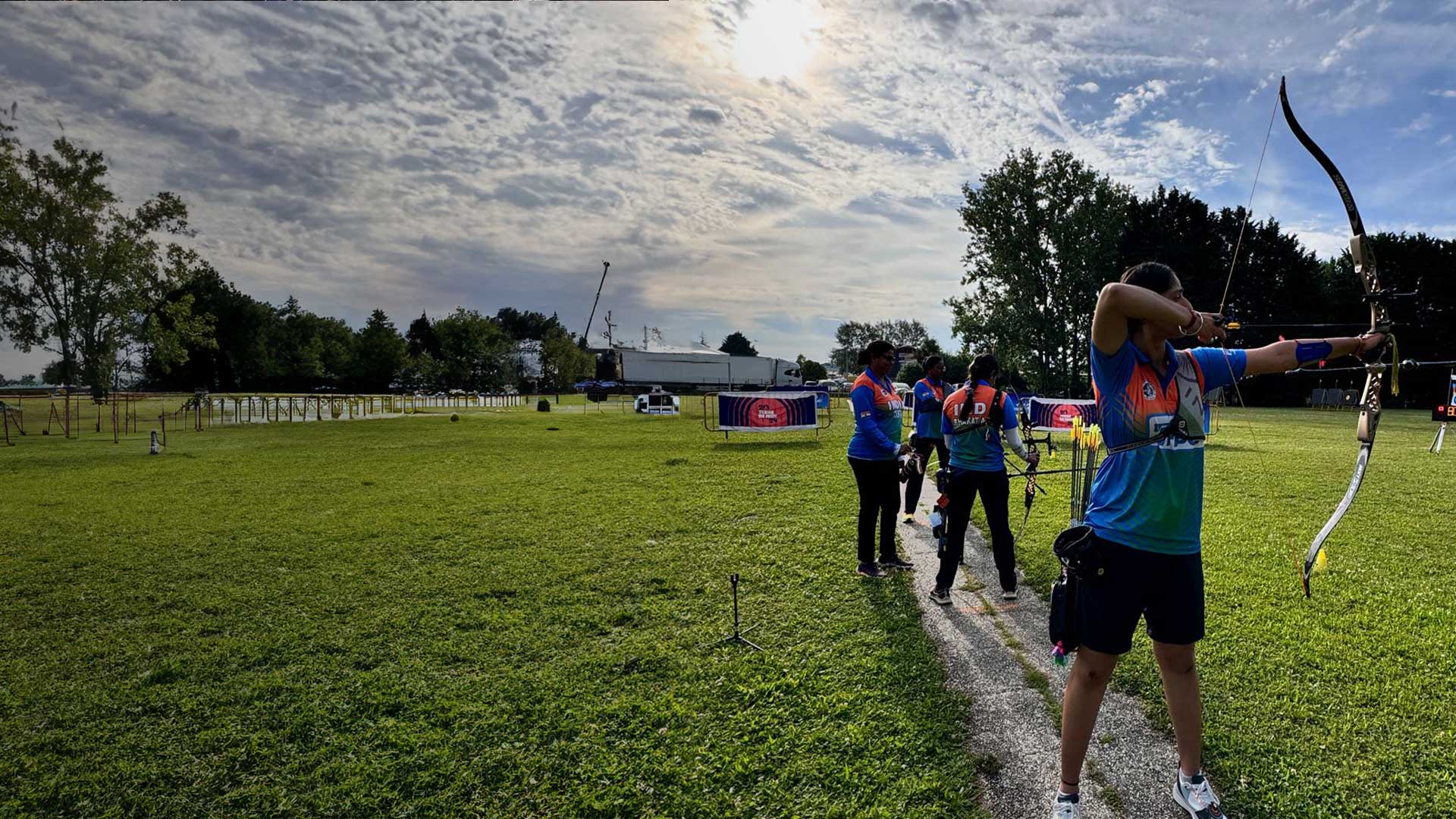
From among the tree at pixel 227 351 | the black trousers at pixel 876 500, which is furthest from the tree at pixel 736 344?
the black trousers at pixel 876 500

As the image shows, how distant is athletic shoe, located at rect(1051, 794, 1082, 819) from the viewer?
2635 mm

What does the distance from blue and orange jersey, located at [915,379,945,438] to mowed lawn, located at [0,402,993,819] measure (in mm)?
1681

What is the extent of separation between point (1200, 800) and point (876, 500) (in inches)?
137

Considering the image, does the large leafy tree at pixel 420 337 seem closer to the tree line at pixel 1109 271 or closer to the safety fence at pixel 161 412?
the safety fence at pixel 161 412

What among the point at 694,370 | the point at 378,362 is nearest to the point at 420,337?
the point at 378,362

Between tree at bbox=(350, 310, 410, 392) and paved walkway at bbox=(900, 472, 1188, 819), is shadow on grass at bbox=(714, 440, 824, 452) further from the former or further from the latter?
tree at bbox=(350, 310, 410, 392)

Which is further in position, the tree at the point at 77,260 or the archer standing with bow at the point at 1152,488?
the tree at the point at 77,260

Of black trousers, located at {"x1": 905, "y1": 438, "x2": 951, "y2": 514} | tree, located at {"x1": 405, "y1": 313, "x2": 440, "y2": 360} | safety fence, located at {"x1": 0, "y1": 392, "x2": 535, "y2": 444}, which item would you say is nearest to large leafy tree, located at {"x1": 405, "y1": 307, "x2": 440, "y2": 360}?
tree, located at {"x1": 405, "y1": 313, "x2": 440, "y2": 360}

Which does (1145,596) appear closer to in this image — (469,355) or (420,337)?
(469,355)

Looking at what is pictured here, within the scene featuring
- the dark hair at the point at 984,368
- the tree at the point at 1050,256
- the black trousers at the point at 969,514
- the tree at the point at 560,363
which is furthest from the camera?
the tree at the point at 560,363

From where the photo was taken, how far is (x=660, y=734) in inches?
137

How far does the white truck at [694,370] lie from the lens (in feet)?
268

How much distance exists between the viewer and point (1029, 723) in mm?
3527

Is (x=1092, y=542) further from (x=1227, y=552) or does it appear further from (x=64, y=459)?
(x=64, y=459)
